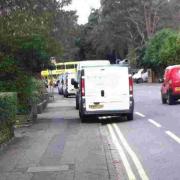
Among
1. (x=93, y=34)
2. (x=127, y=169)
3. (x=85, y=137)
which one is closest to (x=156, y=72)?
(x=93, y=34)

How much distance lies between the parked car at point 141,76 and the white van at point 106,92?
6751cm

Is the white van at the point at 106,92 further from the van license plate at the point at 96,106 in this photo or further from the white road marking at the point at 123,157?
the white road marking at the point at 123,157

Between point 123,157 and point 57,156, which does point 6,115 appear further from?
point 123,157

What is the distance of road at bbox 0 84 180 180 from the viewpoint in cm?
1233

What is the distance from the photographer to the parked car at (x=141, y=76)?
9375 centimetres

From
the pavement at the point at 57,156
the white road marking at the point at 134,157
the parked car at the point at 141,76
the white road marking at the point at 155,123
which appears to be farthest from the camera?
the parked car at the point at 141,76

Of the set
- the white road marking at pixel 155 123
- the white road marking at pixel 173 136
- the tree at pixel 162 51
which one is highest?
the tree at pixel 162 51

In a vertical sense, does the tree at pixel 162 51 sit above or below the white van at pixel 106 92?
above

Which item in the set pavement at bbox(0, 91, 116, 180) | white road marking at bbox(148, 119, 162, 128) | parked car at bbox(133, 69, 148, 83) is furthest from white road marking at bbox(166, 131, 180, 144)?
parked car at bbox(133, 69, 148, 83)

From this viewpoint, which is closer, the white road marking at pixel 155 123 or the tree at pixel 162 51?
the white road marking at pixel 155 123

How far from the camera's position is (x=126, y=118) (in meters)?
26.6

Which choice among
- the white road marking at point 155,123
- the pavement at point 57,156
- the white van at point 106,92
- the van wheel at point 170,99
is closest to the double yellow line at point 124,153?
the pavement at point 57,156

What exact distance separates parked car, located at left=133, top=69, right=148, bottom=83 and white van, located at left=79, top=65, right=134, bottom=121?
221 ft

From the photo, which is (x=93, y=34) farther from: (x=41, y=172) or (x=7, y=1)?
(x=41, y=172)
